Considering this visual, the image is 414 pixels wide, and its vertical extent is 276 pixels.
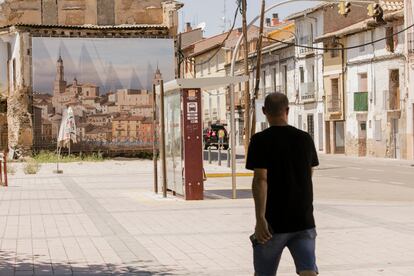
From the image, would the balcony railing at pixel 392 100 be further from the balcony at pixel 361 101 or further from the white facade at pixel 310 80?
the white facade at pixel 310 80

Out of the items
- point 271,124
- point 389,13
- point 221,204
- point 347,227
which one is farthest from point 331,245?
point 389,13

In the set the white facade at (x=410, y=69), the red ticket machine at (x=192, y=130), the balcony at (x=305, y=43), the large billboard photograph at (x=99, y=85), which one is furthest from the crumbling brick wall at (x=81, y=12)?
the red ticket machine at (x=192, y=130)

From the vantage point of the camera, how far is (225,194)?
20.5 m

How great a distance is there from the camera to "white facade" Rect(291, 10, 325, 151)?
59.9 meters

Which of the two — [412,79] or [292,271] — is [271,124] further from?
[412,79]

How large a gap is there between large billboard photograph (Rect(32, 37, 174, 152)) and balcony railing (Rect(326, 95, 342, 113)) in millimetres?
14254

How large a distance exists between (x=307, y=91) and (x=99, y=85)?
20.9 meters

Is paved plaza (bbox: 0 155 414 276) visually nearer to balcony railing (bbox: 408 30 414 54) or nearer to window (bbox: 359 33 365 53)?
balcony railing (bbox: 408 30 414 54)

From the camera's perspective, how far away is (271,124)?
6.00 meters

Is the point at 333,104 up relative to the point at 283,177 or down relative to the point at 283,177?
up

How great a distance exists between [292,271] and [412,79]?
38528mm

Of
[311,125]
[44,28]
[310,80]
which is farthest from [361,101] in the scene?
[44,28]

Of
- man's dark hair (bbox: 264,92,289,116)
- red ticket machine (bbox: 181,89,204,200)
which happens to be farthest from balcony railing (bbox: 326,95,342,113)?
man's dark hair (bbox: 264,92,289,116)

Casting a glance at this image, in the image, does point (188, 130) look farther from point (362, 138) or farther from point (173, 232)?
point (362, 138)
